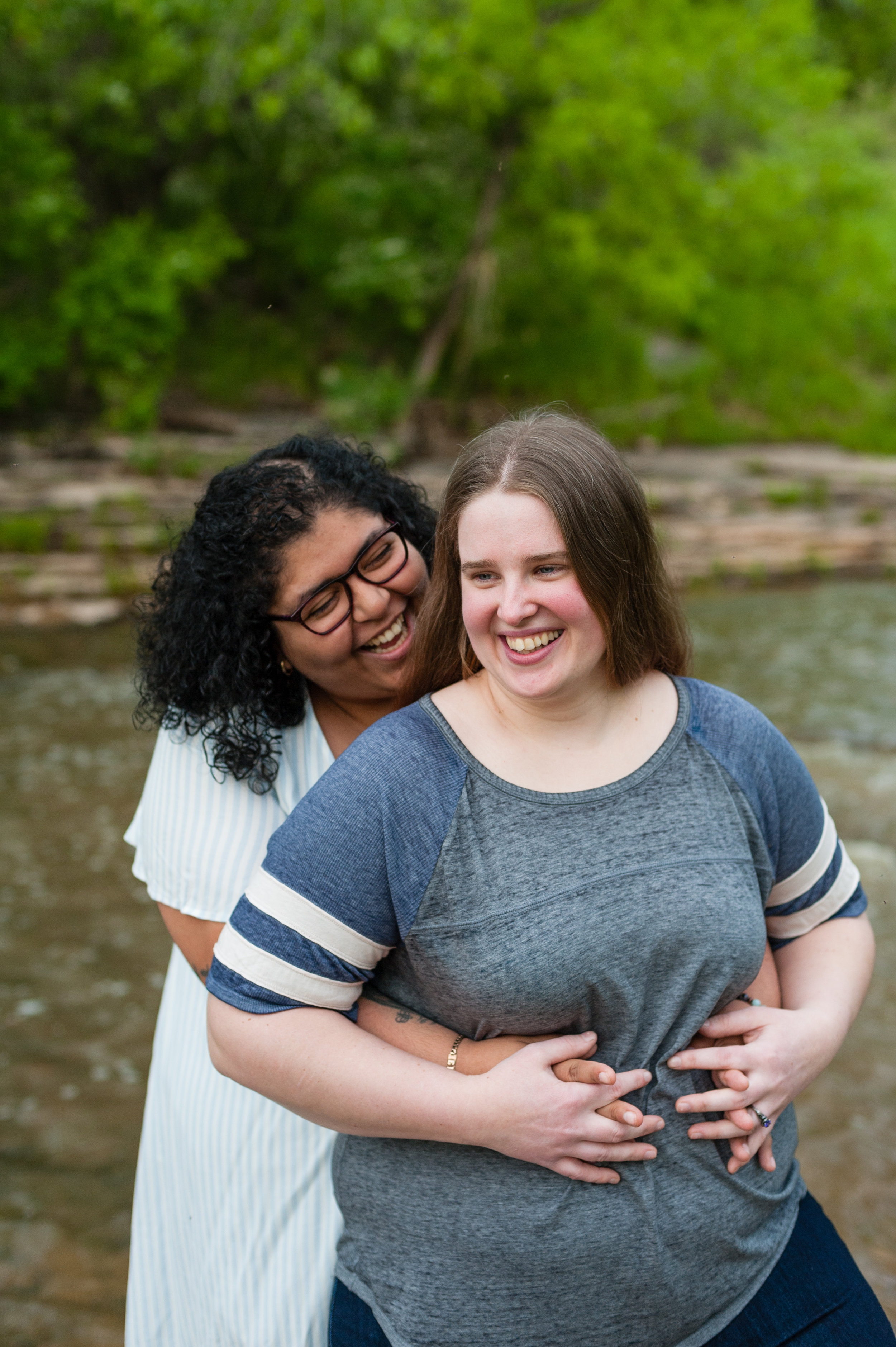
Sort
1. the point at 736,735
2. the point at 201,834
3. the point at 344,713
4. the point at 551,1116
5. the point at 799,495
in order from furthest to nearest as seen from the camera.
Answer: the point at 799,495
the point at 344,713
the point at 201,834
the point at 736,735
the point at 551,1116

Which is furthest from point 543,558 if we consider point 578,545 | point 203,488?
point 203,488

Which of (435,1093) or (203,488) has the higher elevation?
(435,1093)

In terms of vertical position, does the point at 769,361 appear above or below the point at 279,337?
below

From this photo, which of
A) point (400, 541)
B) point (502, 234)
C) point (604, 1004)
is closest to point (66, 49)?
point (502, 234)

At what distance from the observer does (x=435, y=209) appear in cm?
1473

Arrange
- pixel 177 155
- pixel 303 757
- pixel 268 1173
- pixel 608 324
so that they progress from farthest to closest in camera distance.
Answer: pixel 608 324
pixel 177 155
pixel 303 757
pixel 268 1173

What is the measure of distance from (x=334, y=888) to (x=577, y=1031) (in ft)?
1.38

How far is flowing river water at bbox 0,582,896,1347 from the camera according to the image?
2.96 m

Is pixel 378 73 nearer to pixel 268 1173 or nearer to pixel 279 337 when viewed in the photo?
pixel 279 337

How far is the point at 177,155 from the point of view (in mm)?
15266

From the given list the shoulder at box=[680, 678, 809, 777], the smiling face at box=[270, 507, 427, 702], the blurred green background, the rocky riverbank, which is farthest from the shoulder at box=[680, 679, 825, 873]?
the blurred green background

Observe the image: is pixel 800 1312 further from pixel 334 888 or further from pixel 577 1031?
pixel 334 888

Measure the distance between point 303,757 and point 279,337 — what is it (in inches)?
590

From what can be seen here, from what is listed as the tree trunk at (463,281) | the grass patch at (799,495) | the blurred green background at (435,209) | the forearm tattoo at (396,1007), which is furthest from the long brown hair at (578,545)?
the tree trunk at (463,281)
